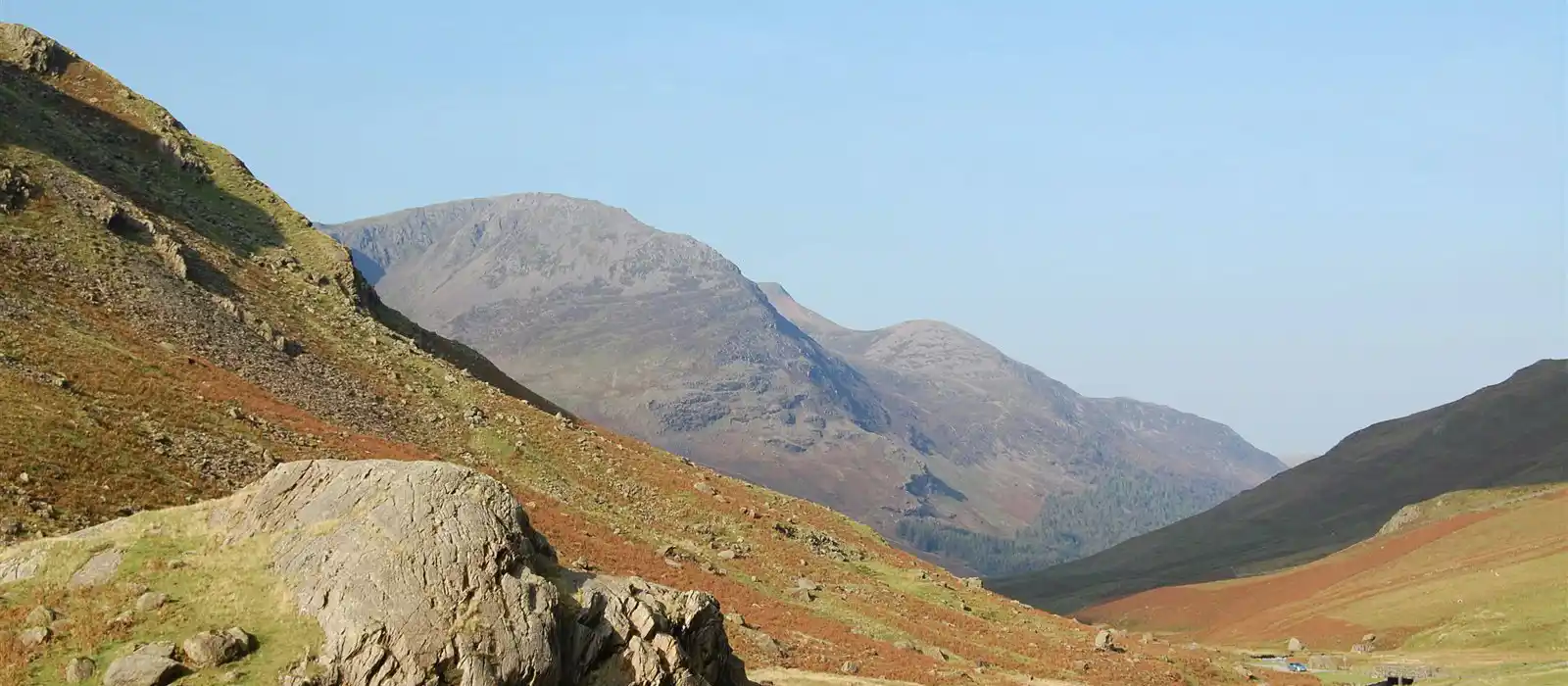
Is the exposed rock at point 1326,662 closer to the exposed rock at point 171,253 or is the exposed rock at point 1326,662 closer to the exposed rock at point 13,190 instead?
the exposed rock at point 171,253

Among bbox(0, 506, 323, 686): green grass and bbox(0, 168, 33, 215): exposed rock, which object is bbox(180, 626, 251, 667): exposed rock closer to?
bbox(0, 506, 323, 686): green grass

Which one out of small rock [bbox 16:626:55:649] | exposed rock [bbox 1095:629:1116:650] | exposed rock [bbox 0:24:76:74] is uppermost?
exposed rock [bbox 0:24:76:74]

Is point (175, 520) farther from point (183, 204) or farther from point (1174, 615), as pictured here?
point (1174, 615)

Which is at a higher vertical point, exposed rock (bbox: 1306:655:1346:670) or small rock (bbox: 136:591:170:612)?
small rock (bbox: 136:591:170:612)

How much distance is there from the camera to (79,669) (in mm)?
24625

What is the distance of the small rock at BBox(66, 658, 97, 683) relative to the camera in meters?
24.5

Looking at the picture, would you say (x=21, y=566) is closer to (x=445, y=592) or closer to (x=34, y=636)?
(x=34, y=636)

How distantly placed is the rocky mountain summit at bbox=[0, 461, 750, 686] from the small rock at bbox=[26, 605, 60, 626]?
51mm

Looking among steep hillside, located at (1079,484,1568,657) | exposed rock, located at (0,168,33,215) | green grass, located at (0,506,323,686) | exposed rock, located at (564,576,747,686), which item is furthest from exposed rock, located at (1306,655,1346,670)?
exposed rock, located at (0,168,33,215)

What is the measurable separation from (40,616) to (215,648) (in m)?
4.03

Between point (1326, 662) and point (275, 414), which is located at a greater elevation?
point (275, 414)

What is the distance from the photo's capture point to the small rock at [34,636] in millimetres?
25109

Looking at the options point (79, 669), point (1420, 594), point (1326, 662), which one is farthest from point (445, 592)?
point (1420, 594)

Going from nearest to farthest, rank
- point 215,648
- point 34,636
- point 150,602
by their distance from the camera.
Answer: point 215,648 → point 34,636 → point 150,602
